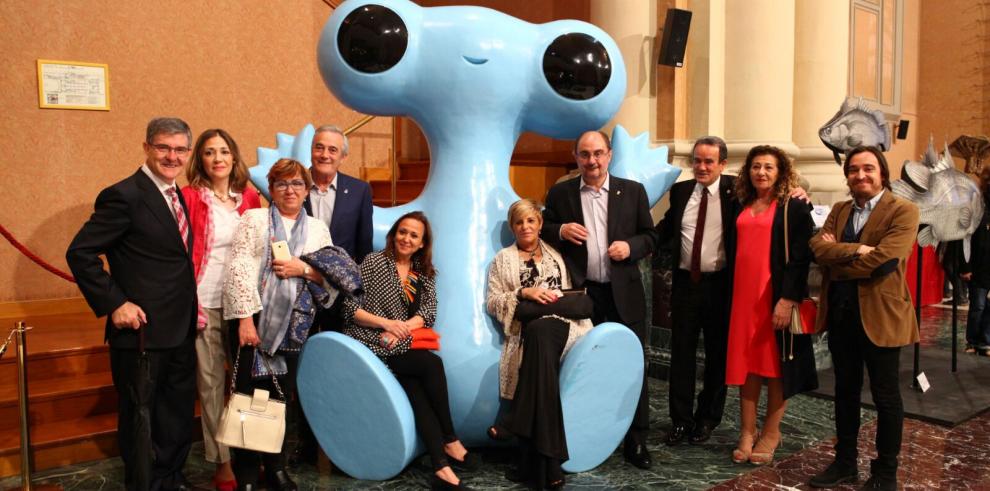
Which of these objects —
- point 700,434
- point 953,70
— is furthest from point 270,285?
point 953,70

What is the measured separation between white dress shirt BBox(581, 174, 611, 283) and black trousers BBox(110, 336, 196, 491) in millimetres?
1582

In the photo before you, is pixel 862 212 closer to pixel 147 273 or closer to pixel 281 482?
pixel 281 482

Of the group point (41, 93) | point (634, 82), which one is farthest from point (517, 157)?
point (41, 93)

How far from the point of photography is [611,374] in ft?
9.92

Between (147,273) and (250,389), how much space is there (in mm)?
547

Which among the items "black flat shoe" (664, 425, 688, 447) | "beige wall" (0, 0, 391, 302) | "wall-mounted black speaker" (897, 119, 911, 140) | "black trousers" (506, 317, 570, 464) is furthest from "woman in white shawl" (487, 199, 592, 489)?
"wall-mounted black speaker" (897, 119, 911, 140)

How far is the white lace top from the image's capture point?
8.86ft

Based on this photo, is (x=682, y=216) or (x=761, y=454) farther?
(x=682, y=216)

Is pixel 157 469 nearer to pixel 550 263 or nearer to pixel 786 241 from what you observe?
pixel 550 263

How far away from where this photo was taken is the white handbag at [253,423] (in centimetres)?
266

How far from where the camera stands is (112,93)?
5.32 meters

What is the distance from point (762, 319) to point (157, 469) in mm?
2407

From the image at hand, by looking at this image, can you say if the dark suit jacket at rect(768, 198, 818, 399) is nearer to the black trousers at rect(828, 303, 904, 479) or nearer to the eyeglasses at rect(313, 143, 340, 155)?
the black trousers at rect(828, 303, 904, 479)

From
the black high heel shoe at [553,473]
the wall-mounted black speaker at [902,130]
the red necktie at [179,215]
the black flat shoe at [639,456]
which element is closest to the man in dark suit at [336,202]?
the red necktie at [179,215]
